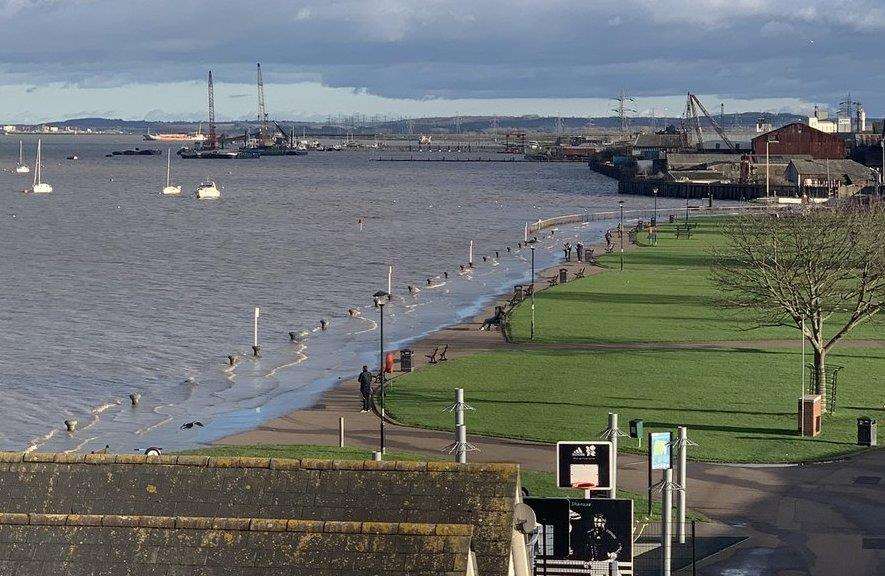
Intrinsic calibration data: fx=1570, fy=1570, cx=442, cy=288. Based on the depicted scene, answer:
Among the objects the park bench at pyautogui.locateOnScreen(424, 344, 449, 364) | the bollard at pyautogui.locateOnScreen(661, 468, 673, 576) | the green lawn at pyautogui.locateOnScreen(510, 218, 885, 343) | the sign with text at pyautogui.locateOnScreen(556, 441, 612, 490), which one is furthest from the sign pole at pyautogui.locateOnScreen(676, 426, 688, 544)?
the green lawn at pyautogui.locateOnScreen(510, 218, 885, 343)

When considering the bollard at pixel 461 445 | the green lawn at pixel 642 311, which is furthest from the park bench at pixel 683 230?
the bollard at pixel 461 445

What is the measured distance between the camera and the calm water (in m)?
51.6

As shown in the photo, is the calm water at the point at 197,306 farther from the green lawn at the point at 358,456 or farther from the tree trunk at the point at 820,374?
the tree trunk at the point at 820,374

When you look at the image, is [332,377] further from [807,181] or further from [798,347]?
[807,181]

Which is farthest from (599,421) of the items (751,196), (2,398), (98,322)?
(751,196)

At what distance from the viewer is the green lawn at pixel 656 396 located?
42188 millimetres

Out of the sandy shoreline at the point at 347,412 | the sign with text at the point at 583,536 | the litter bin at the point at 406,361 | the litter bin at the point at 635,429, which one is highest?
the sign with text at the point at 583,536

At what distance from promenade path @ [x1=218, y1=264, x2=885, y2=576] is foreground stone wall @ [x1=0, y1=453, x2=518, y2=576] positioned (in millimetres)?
11589

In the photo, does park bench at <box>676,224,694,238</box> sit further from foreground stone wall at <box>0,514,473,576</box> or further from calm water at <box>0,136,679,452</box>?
foreground stone wall at <box>0,514,473,576</box>

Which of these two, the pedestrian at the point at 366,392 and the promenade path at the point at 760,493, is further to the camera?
the pedestrian at the point at 366,392

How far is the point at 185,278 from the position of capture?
97625mm

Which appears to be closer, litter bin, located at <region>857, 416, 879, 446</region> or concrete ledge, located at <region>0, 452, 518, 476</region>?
concrete ledge, located at <region>0, 452, 518, 476</region>

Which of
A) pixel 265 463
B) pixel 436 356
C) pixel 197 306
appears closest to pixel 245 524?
pixel 265 463

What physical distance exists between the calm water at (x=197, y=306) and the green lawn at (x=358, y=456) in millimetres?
5264
